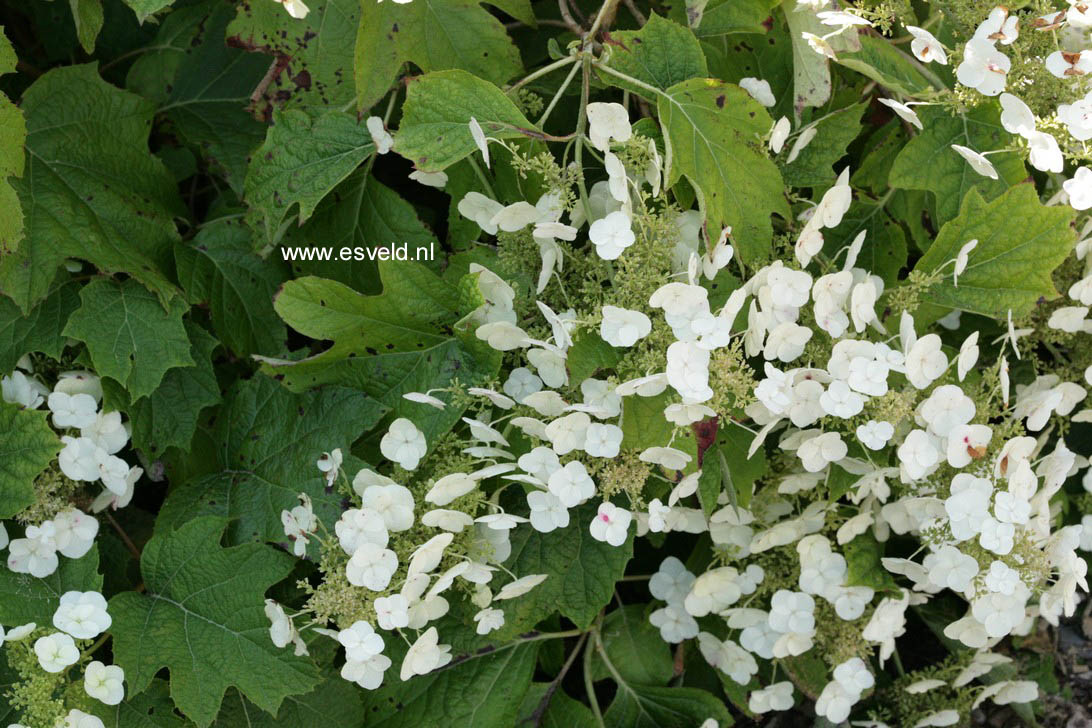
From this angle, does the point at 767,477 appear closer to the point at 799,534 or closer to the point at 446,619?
the point at 799,534

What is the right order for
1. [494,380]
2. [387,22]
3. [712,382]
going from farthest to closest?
[387,22] → [494,380] → [712,382]

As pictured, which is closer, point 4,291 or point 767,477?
point 4,291

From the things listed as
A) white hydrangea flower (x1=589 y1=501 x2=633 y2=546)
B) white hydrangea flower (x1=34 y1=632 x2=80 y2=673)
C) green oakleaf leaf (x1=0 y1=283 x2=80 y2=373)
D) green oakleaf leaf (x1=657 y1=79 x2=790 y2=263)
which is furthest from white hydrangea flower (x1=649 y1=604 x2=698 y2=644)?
green oakleaf leaf (x1=0 y1=283 x2=80 y2=373)

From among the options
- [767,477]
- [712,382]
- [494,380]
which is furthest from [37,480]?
[767,477]

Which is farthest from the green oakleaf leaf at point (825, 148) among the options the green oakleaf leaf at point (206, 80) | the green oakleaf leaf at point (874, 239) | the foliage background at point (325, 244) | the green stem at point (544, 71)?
the green oakleaf leaf at point (206, 80)

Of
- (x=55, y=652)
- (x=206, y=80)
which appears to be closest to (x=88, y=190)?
(x=206, y=80)

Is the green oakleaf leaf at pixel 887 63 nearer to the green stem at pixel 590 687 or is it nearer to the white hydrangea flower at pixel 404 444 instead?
the white hydrangea flower at pixel 404 444
